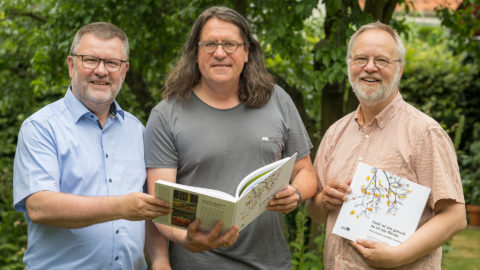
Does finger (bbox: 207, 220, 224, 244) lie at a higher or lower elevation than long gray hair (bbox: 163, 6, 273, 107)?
lower

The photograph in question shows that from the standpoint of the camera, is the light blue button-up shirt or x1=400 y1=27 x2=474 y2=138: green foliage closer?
the light blue button-up shirt

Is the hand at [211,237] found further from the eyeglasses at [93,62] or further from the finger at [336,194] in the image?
the eyeglasses at [93,62]

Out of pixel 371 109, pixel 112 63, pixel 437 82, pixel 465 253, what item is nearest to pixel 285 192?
pixel 371 109

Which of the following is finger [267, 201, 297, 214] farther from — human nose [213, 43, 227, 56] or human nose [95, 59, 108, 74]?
human nose [95, 59, 108, 74]

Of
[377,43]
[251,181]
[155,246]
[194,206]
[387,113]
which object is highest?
[377,43]

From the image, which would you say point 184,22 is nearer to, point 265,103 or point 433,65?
point 265,103

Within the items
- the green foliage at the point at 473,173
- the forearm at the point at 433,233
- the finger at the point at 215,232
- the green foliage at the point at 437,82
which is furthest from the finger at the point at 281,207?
the green foliage at the point at 437,82

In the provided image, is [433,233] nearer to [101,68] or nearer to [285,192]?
[285,192]

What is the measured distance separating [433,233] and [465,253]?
5.41 metres

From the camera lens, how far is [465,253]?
23.5ft

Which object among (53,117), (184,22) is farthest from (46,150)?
(184,22)

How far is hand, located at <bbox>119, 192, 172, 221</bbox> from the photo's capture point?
2.17 meters

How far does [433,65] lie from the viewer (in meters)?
10.3

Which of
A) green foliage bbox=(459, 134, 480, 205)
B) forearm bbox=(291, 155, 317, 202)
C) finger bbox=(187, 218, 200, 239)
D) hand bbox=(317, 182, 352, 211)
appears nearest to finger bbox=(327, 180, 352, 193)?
hand bbox=(317, 182, 352, 211)
